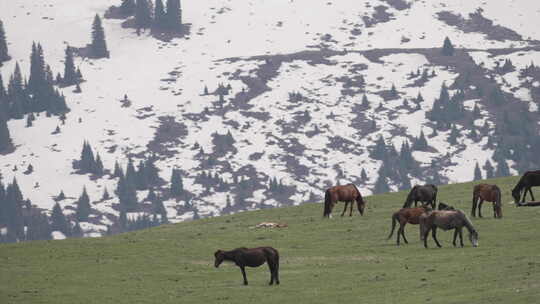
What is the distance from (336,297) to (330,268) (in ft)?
25.8

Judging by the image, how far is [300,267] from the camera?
50125 millimetres

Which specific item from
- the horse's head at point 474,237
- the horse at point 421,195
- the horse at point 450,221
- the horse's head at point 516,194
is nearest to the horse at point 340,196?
the horse at point 421,195

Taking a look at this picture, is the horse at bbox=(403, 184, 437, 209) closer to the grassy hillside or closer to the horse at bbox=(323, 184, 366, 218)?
the grassy hillside

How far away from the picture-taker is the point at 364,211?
2768 inches

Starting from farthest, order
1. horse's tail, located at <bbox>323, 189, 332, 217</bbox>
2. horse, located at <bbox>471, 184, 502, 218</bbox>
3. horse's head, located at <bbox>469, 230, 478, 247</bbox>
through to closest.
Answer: horse's tail, located at <bbox>323, 189, 332, 217</bbox> < horse, located at <bbox>471, 184, 502, 218</bbox> < horse's head, located at <bbox>469, 230, 478, 247</bbox>

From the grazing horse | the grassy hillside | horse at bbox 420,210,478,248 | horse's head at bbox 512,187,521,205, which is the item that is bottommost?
the grassy hillside

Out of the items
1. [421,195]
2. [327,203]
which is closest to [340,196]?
[327,203]

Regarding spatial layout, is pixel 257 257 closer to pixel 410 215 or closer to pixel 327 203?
pixel 410 215

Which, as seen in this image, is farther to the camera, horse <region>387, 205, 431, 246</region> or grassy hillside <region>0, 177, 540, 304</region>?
horse <region>387, 205, 431, 246</region>

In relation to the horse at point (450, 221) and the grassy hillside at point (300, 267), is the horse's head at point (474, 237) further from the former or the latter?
the grassy hillside at point (300, 267)

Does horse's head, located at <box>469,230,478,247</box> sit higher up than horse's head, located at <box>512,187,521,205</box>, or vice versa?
horse's head, located at <box>512,187,521,205</box>

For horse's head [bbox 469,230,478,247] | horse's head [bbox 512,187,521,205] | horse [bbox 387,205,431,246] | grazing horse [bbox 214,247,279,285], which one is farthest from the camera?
horse's head [bbox 512,187,521,205]

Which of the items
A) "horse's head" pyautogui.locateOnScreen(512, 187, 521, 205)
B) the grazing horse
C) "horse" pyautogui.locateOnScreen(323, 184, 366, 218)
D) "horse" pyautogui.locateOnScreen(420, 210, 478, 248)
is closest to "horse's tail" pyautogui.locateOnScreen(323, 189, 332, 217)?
"horse" pyautogui.locateOnScreen(323, 184, 366, 218)

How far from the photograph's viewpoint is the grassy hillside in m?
41.9
